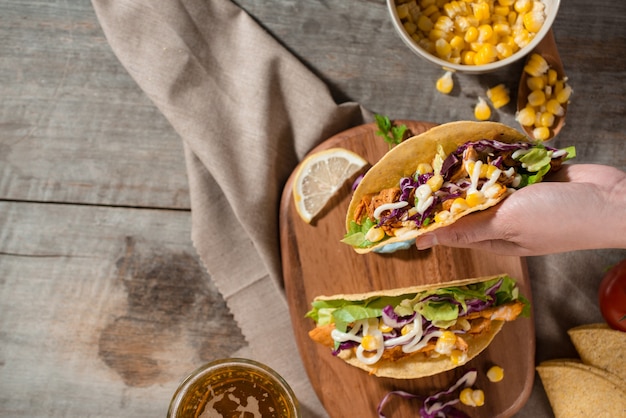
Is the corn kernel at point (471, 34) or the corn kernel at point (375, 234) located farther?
the corn kernel at point (471, 34)

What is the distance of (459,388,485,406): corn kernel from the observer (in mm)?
2682

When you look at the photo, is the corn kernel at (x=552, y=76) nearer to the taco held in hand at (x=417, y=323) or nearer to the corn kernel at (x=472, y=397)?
the taco held in hand at (x=417, y=323)

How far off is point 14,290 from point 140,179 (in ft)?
2.52

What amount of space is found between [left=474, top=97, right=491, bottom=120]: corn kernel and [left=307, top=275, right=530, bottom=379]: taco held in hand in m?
0.72

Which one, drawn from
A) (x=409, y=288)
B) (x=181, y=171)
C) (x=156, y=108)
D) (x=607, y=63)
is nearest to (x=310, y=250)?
(x=409, y=288)

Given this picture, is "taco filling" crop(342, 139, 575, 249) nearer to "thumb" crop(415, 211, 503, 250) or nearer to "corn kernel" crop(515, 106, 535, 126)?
"thumb" crop(415, 211, 503, 250)

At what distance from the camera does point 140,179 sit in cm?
295

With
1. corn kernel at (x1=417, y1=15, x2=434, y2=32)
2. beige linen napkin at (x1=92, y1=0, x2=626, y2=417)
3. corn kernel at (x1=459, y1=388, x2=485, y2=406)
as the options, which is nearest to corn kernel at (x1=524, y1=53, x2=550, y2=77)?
corn kernel at (x1=417, y1=15, x2=434, y2=32)

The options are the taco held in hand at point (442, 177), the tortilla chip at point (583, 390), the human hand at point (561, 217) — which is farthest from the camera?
the tortilla chip at point (583, 390)

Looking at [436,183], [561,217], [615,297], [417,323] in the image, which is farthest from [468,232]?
[615,297]

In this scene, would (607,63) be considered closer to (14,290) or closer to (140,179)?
(140,179)

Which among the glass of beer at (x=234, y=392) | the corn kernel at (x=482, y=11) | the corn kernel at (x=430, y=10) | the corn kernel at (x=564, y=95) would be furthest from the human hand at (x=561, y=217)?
the glass of beer at (x=234, y=392)

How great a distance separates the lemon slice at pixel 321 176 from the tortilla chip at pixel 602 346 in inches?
47.2

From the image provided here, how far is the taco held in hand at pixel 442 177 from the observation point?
2.26 metres
